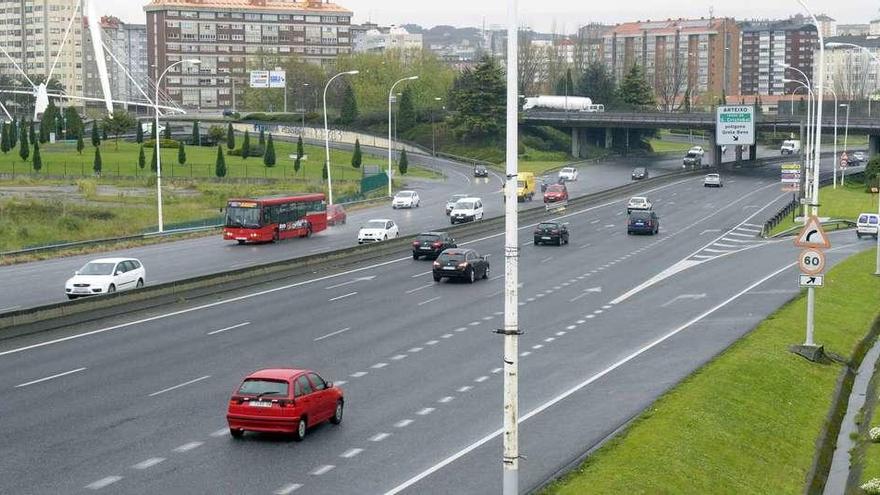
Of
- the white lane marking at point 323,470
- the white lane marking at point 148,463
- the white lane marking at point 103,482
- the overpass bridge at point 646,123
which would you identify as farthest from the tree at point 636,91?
the white lane marking at point 103,482

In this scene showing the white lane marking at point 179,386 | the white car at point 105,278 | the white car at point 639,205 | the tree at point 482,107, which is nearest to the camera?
the white lane marking at point 179,386

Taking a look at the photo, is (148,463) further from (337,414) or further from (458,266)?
(458,266)

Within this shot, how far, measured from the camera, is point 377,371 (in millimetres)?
31812

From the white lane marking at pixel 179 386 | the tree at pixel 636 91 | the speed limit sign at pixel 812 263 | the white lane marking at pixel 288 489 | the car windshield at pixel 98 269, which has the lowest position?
the white lane marking at pixel 179 386

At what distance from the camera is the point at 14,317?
117 feet

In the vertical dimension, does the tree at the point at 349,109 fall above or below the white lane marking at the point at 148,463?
above

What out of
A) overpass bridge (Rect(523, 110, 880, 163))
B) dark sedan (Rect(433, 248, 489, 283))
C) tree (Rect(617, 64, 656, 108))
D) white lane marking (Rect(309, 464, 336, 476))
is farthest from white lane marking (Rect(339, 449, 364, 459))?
tree (Rect(617, 64, 656, 108))

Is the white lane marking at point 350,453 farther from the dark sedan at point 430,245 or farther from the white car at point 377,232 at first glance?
the white car at point 377,232

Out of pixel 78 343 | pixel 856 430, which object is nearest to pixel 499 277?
pixel 78 343

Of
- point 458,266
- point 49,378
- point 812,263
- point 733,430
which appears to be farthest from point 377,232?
point 733,430

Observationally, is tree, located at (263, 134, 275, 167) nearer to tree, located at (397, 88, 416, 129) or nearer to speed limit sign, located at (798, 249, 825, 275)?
tree, located at (397, 88, 416, 129)

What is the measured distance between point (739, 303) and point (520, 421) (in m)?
21.3

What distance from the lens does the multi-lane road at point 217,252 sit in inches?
1893

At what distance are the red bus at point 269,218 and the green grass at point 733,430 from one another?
3437 cm
